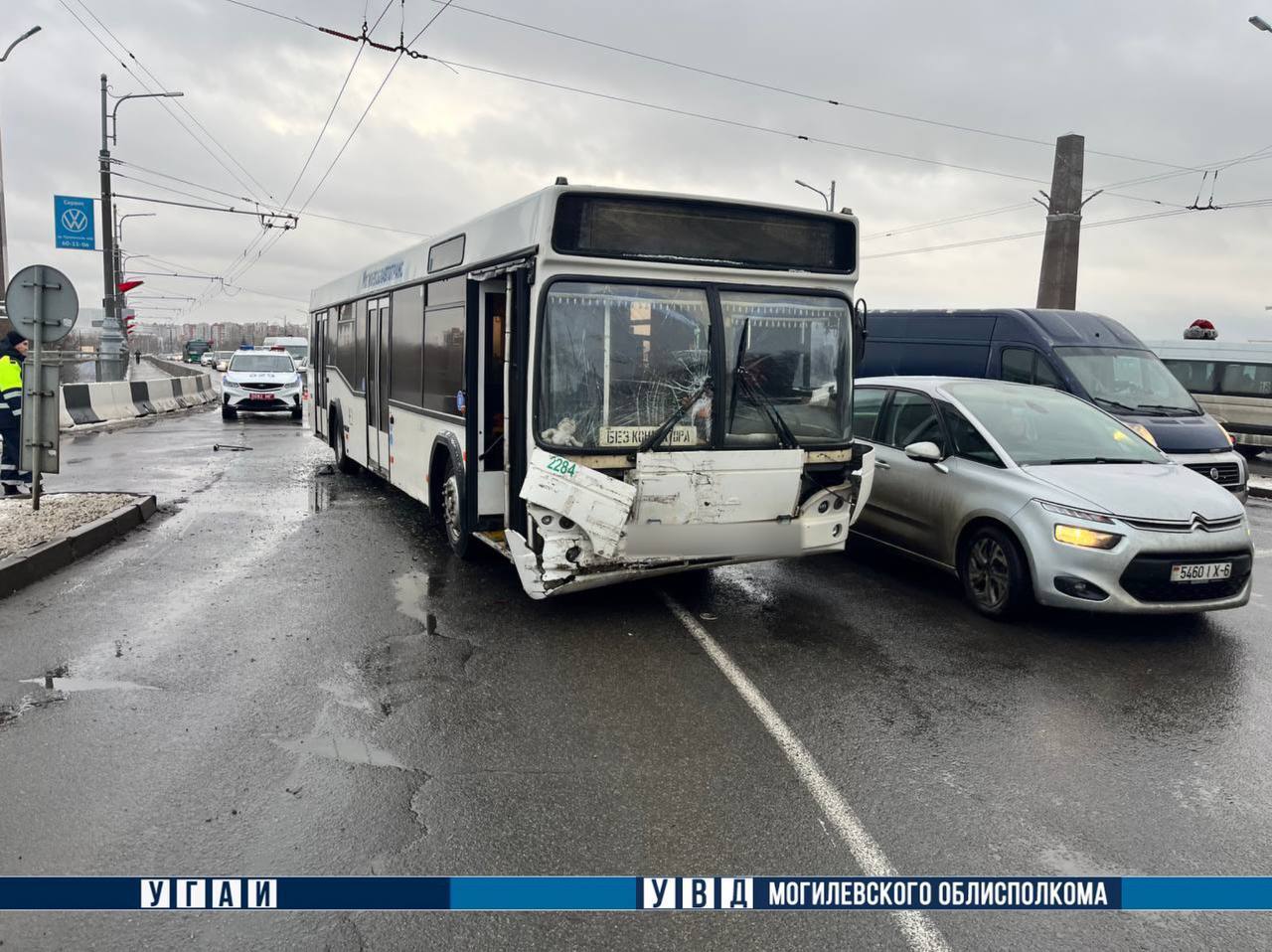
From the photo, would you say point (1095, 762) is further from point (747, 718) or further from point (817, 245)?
point (817, 245)

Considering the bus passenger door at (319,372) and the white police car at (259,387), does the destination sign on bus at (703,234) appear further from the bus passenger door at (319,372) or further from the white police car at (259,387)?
the white police car at (259,387)

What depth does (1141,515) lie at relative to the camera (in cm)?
585

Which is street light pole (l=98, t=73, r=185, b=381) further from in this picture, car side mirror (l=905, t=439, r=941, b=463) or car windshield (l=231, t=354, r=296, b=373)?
car side mirror (l=905, t=439, r=941, b=463)

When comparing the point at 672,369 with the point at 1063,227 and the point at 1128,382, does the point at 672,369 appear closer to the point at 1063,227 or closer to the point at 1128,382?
the point at 1128,382

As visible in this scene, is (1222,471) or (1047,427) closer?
(1047,427)

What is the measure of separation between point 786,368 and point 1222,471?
23.6ft

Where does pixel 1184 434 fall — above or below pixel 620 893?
above

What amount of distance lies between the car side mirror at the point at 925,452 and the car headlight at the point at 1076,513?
3.15 ft

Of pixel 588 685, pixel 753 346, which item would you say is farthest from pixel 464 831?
pixel 753 346

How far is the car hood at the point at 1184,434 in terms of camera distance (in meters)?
10.8

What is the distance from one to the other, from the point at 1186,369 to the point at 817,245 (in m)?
15.3

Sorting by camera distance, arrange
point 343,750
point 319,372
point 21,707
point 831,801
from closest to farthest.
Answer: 1. point 831,801
2. point 343,750
3. point 21,707
4. point 319,372

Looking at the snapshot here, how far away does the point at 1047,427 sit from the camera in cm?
714

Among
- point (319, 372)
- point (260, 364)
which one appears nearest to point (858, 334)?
point (319, 372)
